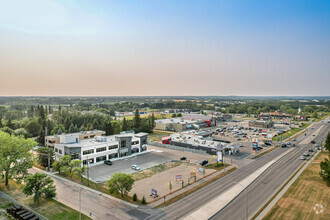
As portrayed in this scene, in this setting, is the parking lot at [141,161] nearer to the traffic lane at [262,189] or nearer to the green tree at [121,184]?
the green tree at [121,184]

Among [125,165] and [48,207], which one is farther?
[125,165]

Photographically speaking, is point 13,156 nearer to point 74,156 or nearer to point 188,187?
point 74,156

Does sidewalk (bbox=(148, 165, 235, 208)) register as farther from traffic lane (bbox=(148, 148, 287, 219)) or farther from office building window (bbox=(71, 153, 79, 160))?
office building window (bbox=(71, 153, 79, 160))

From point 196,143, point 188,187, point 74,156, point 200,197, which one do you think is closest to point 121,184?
point 188,187

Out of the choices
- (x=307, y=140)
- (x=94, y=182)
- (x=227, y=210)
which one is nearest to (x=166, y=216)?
(x=227, y=210)

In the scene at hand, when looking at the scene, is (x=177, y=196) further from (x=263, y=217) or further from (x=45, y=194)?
(x=45, y=194)

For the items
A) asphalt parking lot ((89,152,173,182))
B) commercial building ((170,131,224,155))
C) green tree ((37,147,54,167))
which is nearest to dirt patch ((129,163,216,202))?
asphalt parking lot ((89,152,173,182))
